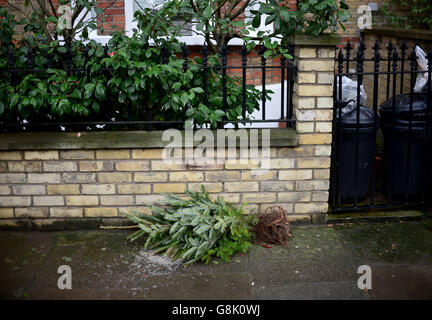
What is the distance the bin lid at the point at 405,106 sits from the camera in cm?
446

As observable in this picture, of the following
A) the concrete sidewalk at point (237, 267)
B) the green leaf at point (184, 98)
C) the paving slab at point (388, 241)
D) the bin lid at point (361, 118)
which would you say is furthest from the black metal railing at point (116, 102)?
the paving slab at point (388, 241)

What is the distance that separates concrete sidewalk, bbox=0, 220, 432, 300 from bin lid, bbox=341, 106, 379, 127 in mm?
898

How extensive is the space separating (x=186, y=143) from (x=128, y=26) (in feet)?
10.9

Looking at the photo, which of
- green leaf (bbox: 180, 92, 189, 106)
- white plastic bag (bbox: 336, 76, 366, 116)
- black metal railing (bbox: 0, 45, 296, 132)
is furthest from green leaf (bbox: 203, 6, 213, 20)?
white plastic bag (bbox: 336, 76, 366, 116)

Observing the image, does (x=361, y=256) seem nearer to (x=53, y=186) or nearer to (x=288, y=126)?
(x=288, y=126)

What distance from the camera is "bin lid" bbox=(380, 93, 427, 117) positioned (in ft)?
14.6

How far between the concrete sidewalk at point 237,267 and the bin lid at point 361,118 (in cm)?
90

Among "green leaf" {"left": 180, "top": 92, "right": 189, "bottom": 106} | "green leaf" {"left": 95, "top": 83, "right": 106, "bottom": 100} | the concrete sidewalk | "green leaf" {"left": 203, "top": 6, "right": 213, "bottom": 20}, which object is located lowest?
the concrete sidewalk

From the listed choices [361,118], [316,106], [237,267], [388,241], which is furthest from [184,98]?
[388,241]

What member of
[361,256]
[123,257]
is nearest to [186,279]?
[123,257]

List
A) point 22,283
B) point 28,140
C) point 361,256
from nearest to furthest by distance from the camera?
point 22,283 < point 361,256 < point 28,140

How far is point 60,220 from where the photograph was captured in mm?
4297

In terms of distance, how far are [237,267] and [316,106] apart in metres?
1.47

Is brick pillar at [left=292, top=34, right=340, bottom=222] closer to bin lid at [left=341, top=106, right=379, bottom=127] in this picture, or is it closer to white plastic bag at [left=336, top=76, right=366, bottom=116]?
bin lid at [left=341, top=106, right=379, bottom=127]
